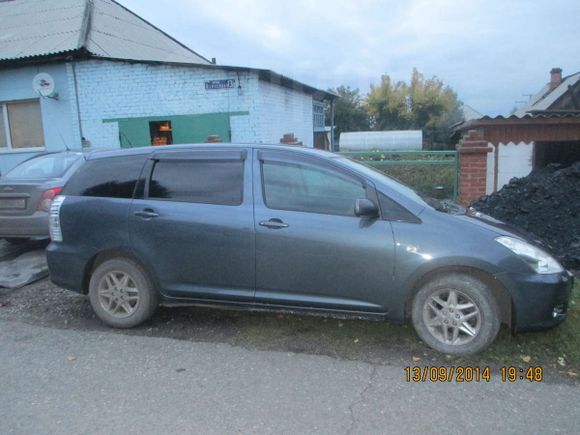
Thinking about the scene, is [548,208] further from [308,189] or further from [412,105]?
[412,105]

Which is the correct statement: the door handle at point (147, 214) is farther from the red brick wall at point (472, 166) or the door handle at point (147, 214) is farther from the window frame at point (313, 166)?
the red brick wall at point (472, 166)

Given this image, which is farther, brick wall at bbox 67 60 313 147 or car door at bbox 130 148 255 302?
brick wall at bbox 67 60 313 147

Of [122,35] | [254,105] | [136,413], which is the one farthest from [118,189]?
[122,35]

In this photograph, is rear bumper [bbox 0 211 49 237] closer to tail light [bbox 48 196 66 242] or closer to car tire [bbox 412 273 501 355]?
tail light [bbox 48 196 66 242]

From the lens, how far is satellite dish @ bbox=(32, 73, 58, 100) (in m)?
12.2

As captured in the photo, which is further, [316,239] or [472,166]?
[472,166]

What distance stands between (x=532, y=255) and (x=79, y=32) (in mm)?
12859

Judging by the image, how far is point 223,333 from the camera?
4371 mm

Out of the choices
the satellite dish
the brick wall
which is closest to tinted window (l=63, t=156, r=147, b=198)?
the brick wall

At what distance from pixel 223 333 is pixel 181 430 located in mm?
1470

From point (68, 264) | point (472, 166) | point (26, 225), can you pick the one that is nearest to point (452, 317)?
point (68, 264)

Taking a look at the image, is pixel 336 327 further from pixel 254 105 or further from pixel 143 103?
pixel 143 103

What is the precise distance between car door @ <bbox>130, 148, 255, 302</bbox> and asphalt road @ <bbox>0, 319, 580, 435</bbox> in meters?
0.57

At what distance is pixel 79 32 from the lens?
1280 cm
